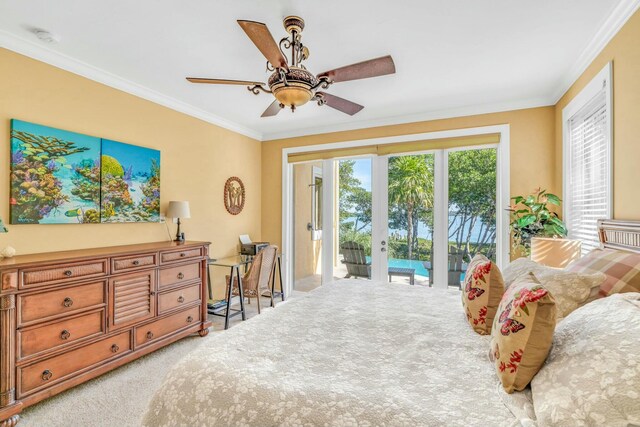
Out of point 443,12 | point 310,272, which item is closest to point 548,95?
point 443,12

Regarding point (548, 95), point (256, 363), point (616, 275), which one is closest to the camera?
point (256, 363)

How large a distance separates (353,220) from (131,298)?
2.89m

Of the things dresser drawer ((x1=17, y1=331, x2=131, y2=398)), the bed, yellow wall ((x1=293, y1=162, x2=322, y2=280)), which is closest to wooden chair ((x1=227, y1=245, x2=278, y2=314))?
yellow wall ((x1=293, y1=162, x2=322, y2=280))

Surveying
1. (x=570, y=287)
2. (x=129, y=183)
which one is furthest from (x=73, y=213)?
(x=570, y=287)

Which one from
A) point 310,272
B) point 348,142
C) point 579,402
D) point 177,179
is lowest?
point 310,272

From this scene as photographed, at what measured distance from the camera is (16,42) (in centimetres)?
236

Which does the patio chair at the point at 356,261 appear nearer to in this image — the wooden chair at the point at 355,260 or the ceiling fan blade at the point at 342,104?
the wooden chair at the point at 355,260

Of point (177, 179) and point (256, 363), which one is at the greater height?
point (177, 179)

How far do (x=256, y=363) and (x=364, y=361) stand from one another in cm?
46

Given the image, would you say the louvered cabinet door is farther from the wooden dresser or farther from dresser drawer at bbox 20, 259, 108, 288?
dresser drawer at bbox 20, 259, 108, 288

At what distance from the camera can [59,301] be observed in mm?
2221

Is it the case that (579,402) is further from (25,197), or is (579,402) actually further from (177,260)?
(25,197)

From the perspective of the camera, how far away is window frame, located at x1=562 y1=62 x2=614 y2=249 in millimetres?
2197

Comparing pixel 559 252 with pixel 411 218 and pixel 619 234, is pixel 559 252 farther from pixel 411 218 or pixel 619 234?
pixel 411 218
